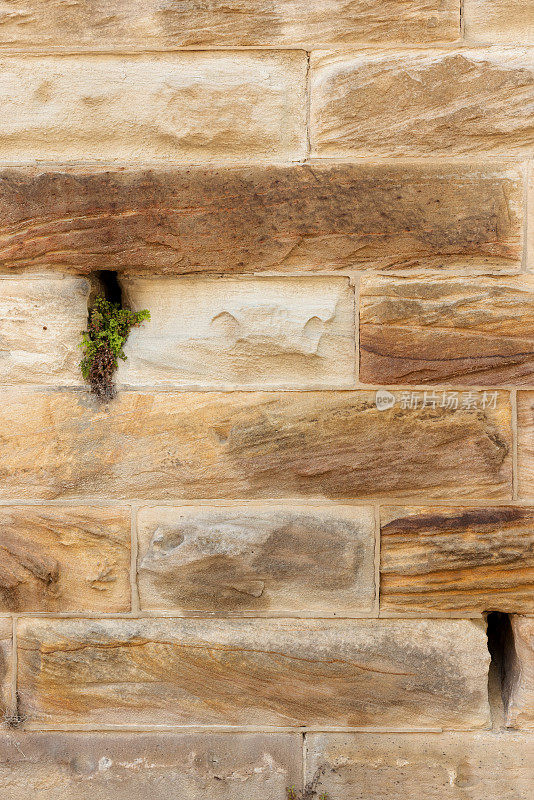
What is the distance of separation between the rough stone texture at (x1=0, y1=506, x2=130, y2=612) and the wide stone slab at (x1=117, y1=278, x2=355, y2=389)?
465 mm

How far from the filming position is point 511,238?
72.6 inches

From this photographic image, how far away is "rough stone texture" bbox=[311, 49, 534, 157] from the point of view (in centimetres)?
181

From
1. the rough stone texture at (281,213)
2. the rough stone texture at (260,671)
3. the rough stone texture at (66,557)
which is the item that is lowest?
the rough stone texture at (260,671)

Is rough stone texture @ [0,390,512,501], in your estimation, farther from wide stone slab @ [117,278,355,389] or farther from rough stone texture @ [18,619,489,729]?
rough stone texture @ [18,619,489,729]

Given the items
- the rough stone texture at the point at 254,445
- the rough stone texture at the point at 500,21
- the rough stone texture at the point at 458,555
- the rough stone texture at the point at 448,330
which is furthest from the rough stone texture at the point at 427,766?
the rough stone texture at the point at 500,21

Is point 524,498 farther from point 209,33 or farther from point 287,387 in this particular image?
point 209,33

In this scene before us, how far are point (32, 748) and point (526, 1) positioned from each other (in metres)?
2.72

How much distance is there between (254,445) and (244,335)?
339mm

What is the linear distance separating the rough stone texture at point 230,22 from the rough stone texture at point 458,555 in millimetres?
1439

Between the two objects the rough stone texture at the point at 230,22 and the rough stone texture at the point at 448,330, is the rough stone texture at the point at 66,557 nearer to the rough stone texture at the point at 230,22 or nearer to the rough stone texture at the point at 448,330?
the rough stone texture at the point at 448,330

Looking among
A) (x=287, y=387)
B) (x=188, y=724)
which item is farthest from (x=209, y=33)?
(x=188, y=724)

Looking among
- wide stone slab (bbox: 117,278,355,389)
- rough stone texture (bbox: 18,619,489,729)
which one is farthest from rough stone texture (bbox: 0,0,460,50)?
rough stone texture (bbox: 18,619,489,729)

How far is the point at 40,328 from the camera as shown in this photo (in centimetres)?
189

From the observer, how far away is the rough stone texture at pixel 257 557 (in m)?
1.88
